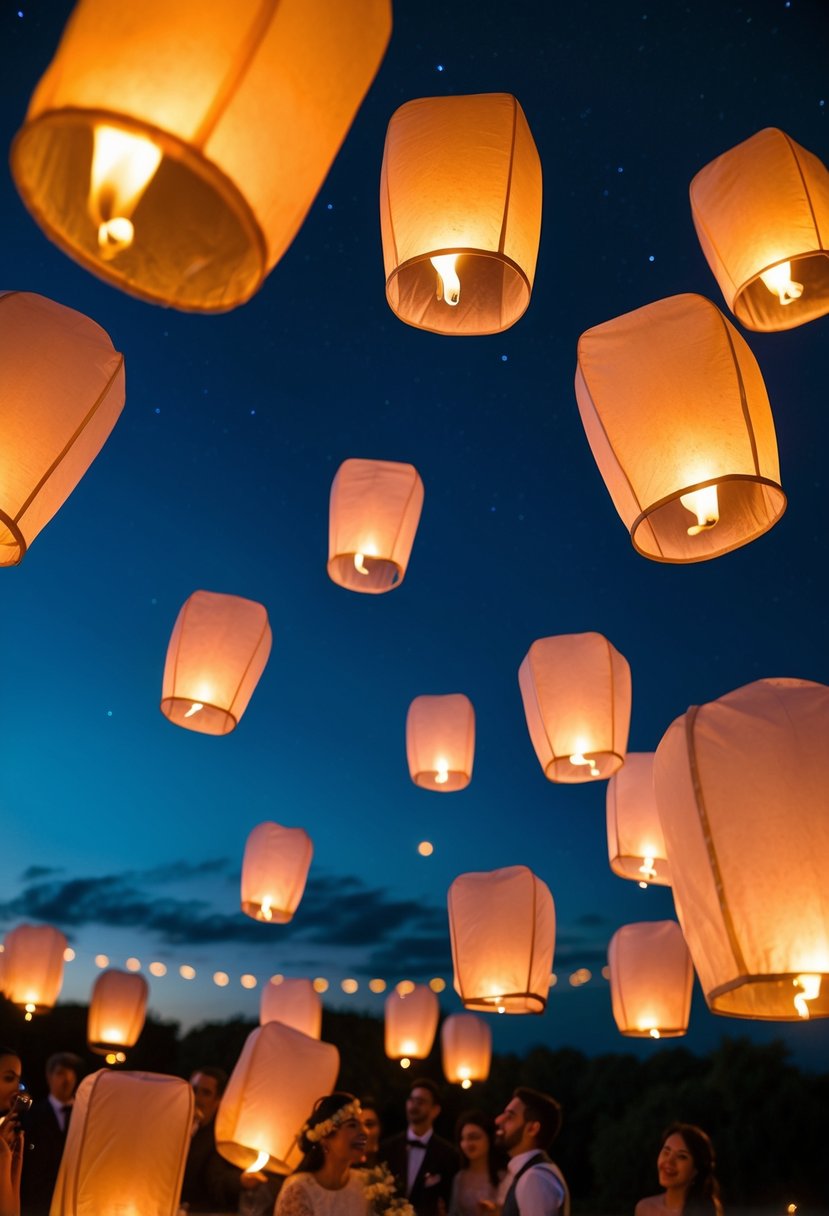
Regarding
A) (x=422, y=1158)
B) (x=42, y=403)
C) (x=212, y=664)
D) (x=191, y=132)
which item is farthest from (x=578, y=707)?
(x=191, y=132)

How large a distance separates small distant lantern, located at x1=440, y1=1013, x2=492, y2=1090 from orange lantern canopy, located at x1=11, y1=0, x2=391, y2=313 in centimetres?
932

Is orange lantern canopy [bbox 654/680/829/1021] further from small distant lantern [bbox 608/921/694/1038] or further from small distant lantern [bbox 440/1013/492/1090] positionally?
small distant lantern [bbox 440/1013/492/1090]

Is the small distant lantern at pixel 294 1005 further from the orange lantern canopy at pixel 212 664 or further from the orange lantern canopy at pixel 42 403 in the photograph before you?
the orange lantern canopy at pixel 42 403

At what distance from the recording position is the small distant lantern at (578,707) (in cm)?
408

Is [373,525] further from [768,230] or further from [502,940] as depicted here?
[768,230]

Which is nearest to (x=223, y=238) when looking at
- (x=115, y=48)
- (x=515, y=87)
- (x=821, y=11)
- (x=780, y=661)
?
(x=115, y=48)

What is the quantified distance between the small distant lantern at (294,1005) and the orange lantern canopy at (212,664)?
4.28m

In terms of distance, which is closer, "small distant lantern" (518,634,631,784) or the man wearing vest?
the man wearing vest

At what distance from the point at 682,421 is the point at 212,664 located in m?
2.42

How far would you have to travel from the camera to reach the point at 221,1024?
1734cm

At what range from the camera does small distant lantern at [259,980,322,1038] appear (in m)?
7.65

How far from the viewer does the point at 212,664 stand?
411 centimetres

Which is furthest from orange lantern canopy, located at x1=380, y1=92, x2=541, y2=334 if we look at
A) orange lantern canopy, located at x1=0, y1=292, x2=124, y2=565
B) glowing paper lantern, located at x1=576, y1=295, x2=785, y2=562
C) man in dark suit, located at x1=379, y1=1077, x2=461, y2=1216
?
man in dark suit, located at x1=379, y1=1077, x2=461, y2=1216

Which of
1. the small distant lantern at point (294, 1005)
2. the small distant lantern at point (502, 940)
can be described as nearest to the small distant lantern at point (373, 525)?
the small distant lantern at point (502, 940)
